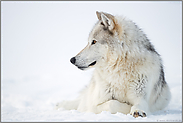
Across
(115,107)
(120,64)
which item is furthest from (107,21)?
(115,107)

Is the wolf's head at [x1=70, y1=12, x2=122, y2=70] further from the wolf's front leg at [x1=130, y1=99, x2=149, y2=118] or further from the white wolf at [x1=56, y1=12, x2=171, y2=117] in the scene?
the wolf's front leg at [x1=130, y1=99, x2=149, y2=118]

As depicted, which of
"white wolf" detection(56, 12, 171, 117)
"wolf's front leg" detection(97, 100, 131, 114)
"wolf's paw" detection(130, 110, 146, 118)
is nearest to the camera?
"wolf's paw" detection(130, 110, 146, 118)

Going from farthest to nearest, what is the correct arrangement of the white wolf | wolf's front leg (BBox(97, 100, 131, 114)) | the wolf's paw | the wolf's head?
the wolf's head → the white wolf → wolf's front leg (BBox(97, 100, 131, 114)) → the wolf's paw

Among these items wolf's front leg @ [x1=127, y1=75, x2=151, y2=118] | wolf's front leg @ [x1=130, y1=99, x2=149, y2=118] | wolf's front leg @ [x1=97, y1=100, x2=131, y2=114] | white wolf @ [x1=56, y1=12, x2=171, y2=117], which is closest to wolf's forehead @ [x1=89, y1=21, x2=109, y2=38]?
white wolf @ [x1=56, y1=12, x2=171, y2=117]

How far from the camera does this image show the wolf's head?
3.01m

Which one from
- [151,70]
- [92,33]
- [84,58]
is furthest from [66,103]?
[151,70]

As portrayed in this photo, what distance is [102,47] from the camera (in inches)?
119

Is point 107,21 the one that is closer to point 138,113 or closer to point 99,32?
point 99,32

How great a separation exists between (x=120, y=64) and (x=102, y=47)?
0.43m

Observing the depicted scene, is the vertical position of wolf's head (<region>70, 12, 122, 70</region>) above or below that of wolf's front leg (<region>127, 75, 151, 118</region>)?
above

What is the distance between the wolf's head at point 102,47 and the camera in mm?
3008

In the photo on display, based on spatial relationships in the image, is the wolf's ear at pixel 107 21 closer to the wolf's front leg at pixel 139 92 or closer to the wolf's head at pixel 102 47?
the wolf's head at pixel 102 47

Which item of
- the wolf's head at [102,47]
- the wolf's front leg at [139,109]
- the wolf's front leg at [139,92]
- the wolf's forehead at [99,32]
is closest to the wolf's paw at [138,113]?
the wolf's front leg at [139,109]

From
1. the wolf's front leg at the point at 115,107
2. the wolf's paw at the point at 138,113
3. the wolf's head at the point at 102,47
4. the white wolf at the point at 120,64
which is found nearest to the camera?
the wolf's paw at the point at 138,113
